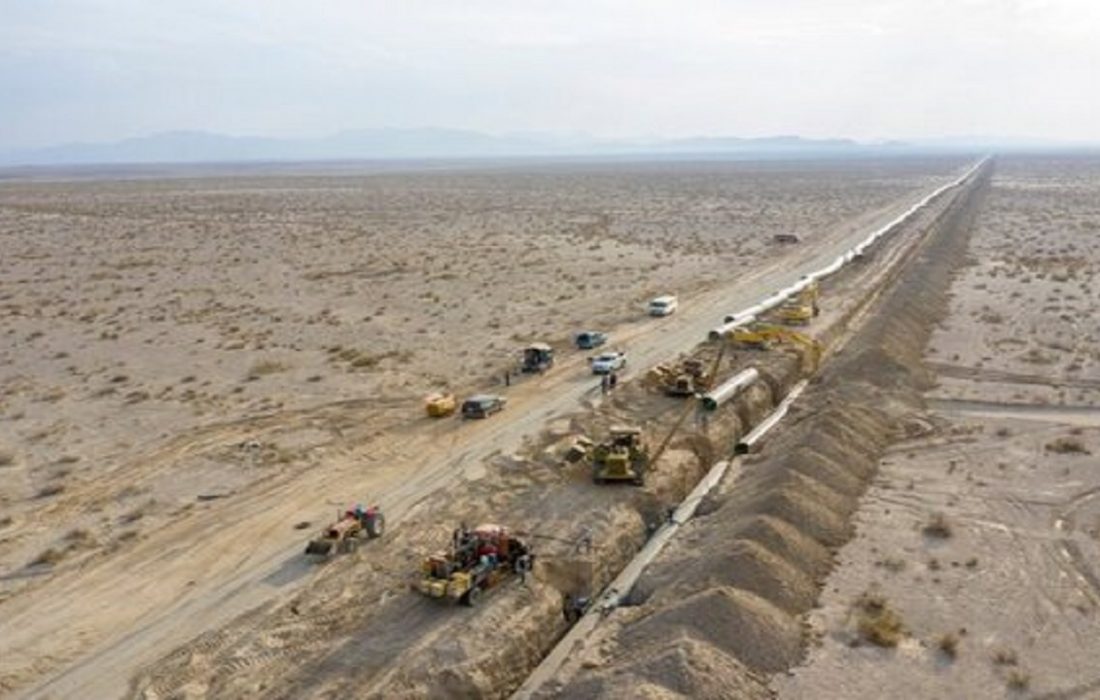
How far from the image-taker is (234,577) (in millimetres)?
30375

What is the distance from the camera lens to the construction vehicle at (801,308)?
215 feet

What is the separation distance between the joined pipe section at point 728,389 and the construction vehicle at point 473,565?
656 inches

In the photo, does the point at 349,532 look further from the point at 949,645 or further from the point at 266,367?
the point at 266,367

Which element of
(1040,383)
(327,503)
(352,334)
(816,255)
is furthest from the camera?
(816,255)

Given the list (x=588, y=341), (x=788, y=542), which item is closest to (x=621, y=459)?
(x=788, y=542)

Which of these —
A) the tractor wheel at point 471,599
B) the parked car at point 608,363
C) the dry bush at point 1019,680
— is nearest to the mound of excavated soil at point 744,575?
the tractor wheel at point 471,599

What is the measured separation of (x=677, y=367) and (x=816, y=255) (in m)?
56.2

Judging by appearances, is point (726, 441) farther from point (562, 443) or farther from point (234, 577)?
point (234, 577)

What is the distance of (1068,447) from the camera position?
1602 inches

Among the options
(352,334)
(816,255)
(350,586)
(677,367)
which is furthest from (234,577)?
(816,255)

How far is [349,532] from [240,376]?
24.3 meters

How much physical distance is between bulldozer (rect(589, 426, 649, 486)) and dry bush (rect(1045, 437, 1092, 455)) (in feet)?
55.2

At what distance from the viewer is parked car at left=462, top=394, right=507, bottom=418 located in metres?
45.1

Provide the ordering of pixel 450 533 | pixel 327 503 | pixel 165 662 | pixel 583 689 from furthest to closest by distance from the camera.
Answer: pixel 327 503, pixel 450 533, pixel 165 662, pixel 583 689
